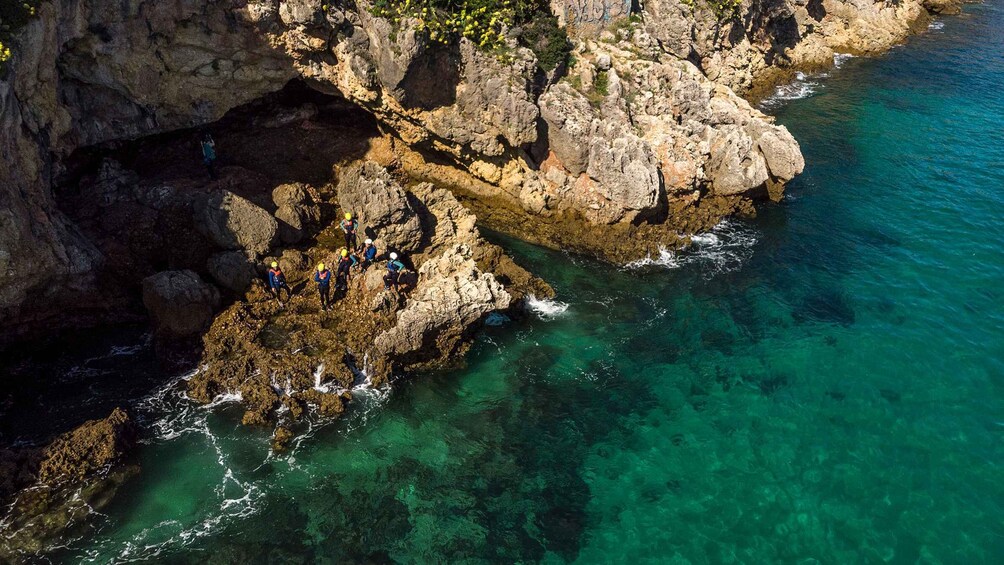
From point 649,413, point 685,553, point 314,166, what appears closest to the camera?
point 685,553

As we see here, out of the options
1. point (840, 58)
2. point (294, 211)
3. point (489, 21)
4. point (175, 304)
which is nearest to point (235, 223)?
point (294, 211)

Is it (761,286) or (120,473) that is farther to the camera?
(761,286)

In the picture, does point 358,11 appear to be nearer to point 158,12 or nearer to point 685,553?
point 158,12

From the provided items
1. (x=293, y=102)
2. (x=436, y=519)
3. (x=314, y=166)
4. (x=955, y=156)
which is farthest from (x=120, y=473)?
(x=955, y=156)

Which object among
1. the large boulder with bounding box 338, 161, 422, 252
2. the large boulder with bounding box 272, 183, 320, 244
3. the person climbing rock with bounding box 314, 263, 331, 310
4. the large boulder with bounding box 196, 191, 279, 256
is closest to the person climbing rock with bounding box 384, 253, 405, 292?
the large boulder with bounding box 338, 161, 422, 252

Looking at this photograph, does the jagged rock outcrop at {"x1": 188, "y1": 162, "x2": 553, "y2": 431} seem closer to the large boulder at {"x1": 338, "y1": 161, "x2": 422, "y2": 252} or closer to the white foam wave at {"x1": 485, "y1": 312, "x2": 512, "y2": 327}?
the large boulder at {"x1": 338, "y1": 161, "x2": 422, "y2": 252}

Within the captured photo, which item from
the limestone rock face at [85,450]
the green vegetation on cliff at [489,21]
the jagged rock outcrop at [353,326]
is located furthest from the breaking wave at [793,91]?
the limestone rock face at [85,450]

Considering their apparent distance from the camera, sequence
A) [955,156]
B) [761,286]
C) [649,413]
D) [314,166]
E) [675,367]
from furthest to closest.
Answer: [955,156], [314,166], [761,286], [675,367], [649,413]

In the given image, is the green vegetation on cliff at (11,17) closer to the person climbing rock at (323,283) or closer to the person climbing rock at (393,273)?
the person climbing rock at (323,283)
